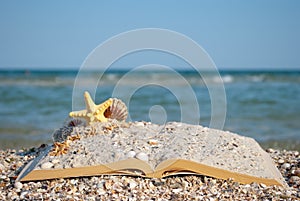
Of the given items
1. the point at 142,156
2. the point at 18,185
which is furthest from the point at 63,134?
the point at 142,156

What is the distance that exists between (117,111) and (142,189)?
4.03 ft

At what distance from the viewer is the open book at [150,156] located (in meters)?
3.12

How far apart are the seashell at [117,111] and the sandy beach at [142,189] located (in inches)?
39.7

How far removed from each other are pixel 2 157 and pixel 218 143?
230 cm

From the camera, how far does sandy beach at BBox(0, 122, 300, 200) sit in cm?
288

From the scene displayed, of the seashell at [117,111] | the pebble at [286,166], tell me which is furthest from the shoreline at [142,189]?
the seashell at [117,111]

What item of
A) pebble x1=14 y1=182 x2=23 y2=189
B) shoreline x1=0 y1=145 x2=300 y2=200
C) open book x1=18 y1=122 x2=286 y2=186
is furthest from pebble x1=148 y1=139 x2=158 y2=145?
pebble x1=14 y1=182 x2=23 y2=189

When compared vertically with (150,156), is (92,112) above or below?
above

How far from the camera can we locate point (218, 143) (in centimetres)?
365

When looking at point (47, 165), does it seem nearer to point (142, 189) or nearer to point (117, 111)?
point (142, 189)

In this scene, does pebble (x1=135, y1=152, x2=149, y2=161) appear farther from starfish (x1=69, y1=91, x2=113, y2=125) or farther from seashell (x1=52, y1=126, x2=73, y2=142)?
seashell (x1=52, y1=126, x2=73, y2=142)

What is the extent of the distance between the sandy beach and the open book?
0.17ft

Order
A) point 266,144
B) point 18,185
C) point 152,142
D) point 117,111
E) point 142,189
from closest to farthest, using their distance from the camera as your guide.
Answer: point 142,189 < point 18,185 < point 152,142 < point 117,111 < point 266,144

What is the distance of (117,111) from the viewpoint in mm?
4035
